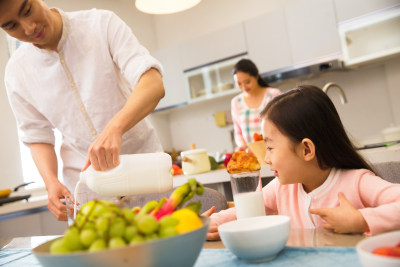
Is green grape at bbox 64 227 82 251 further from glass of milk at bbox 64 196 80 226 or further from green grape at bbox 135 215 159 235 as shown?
glass of milk at bbox 64 196 80 226

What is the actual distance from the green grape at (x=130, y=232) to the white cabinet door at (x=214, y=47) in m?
3.63

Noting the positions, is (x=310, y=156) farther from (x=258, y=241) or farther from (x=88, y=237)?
(x=88, y=237)

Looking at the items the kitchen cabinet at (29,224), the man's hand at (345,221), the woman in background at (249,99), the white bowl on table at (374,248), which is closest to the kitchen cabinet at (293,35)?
the woman in background at (249,99)

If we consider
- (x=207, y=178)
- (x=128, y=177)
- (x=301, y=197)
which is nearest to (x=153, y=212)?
(x=128, y=177)

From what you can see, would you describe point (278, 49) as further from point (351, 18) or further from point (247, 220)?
point (247, 220)

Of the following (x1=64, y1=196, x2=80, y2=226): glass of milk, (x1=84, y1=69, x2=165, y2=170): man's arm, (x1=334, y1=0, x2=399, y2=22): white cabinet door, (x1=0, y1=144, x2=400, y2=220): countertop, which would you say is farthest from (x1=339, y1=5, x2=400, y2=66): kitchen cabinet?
(x1=64, y1=196, x2=80, y2=226): glass of milk

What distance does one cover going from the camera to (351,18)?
338 centimetres

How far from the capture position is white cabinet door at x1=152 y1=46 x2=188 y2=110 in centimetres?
440

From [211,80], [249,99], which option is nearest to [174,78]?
[211,80]

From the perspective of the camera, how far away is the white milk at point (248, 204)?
97 cm

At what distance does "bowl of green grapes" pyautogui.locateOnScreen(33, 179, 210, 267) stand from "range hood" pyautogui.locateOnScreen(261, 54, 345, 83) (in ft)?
10.3

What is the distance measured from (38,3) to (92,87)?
0.37 meters

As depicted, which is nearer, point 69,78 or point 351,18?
point 69,78

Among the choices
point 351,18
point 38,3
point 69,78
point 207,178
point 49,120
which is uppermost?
point 351,18
